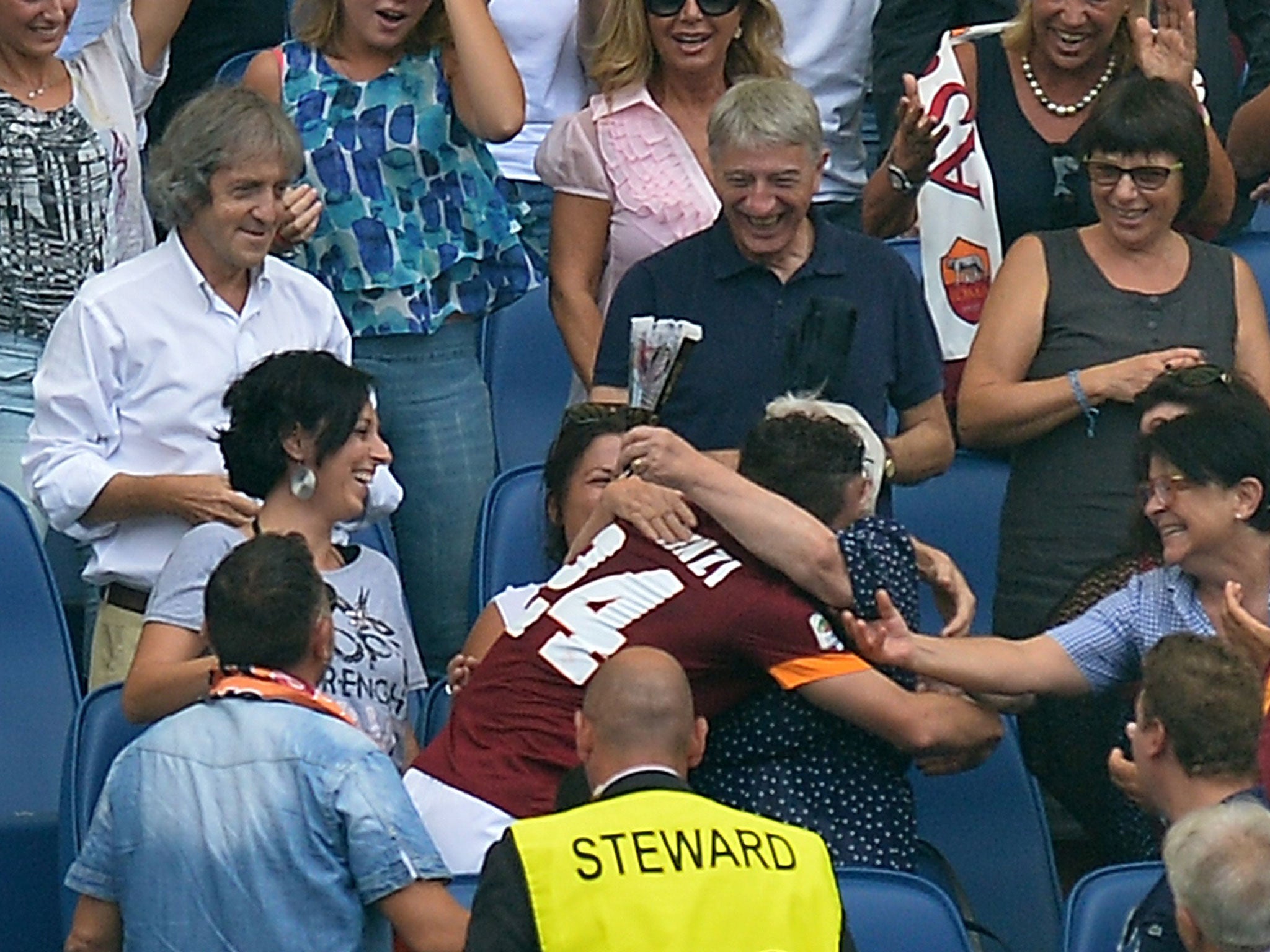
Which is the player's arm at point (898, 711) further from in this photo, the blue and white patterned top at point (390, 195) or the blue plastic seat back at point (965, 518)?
the blue and white patterned top at point (390, 195)

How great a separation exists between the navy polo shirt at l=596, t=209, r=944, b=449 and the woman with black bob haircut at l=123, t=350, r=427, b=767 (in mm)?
604

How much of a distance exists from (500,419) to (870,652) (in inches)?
70.8

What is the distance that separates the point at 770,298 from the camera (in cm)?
488

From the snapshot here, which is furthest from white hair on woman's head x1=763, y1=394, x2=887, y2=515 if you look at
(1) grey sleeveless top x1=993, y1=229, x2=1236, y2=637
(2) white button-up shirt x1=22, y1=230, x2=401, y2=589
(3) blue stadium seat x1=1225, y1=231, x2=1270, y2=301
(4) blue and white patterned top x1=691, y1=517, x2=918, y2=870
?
(3) blue stadium seat x1=1225, y1=231, x2=1270, y2=301

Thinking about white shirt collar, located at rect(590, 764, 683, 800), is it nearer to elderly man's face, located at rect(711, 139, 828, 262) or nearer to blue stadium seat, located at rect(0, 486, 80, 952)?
blue stadium seat, located at rect(0, 486, 80, 952)

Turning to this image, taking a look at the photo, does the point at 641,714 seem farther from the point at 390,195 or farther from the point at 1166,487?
the point at 390,195

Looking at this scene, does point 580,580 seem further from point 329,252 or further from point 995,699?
point 329,252

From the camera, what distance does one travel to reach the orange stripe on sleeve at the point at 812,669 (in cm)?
396

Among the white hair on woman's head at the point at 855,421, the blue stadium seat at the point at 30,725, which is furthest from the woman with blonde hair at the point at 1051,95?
the blue stadium seat at the point at 30,725

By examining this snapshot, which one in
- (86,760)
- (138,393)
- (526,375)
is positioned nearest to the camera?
(86,760)

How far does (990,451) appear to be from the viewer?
17.5ft

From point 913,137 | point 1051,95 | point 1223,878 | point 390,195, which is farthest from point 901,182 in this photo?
point 1223,878

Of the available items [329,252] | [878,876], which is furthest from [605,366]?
[878,876]

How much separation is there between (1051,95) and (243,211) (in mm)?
1643
